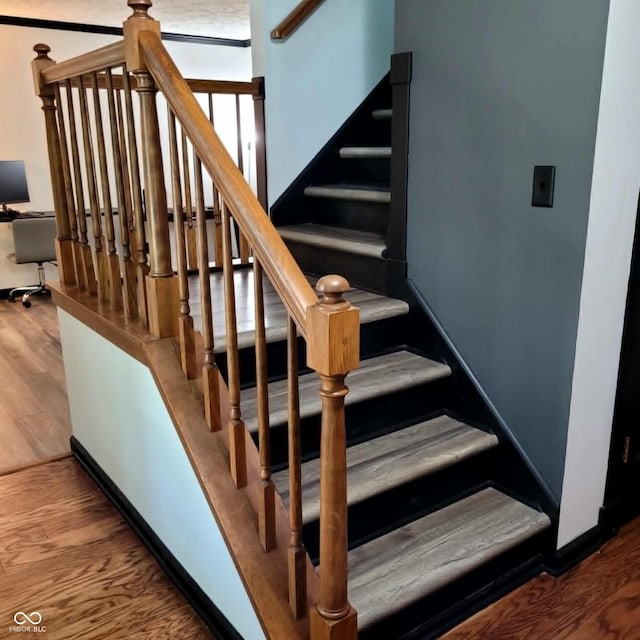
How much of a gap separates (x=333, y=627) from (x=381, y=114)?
2.43 m

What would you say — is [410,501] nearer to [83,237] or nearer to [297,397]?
[297,397]

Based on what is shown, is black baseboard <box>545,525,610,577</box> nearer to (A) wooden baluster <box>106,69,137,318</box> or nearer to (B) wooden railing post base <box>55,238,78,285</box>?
(A) wooden baluster <box>106,69,137,318</box>

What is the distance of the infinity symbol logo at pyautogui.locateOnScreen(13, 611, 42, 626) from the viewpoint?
1897 millimetres

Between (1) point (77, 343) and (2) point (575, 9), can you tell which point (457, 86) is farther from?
(1) point (77, 343)

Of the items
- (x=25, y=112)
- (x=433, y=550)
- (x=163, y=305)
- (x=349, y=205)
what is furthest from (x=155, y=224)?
(x=25, y=112)

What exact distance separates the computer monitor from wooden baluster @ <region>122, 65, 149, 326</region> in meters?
4.56

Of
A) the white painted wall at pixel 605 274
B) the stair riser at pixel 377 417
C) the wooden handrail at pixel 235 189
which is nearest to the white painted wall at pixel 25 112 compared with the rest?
the wooden handrail at pixel 235 189

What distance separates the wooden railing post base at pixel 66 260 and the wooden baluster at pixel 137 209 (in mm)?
641

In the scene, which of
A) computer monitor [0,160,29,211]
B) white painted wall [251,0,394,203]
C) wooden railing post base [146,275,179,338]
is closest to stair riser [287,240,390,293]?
white painted wall [251,0,394,203]

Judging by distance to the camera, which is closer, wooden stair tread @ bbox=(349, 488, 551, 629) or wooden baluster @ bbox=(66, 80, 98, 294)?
wooden stair tread @ bbox=(349, 488, 551, 629)

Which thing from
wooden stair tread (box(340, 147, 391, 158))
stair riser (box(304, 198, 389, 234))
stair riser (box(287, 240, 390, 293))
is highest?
wooden stair tread (box(340, 147, 391, 158))

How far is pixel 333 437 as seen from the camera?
4.24ft

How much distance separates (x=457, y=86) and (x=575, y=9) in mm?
452

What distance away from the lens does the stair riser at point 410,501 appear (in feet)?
6.24
